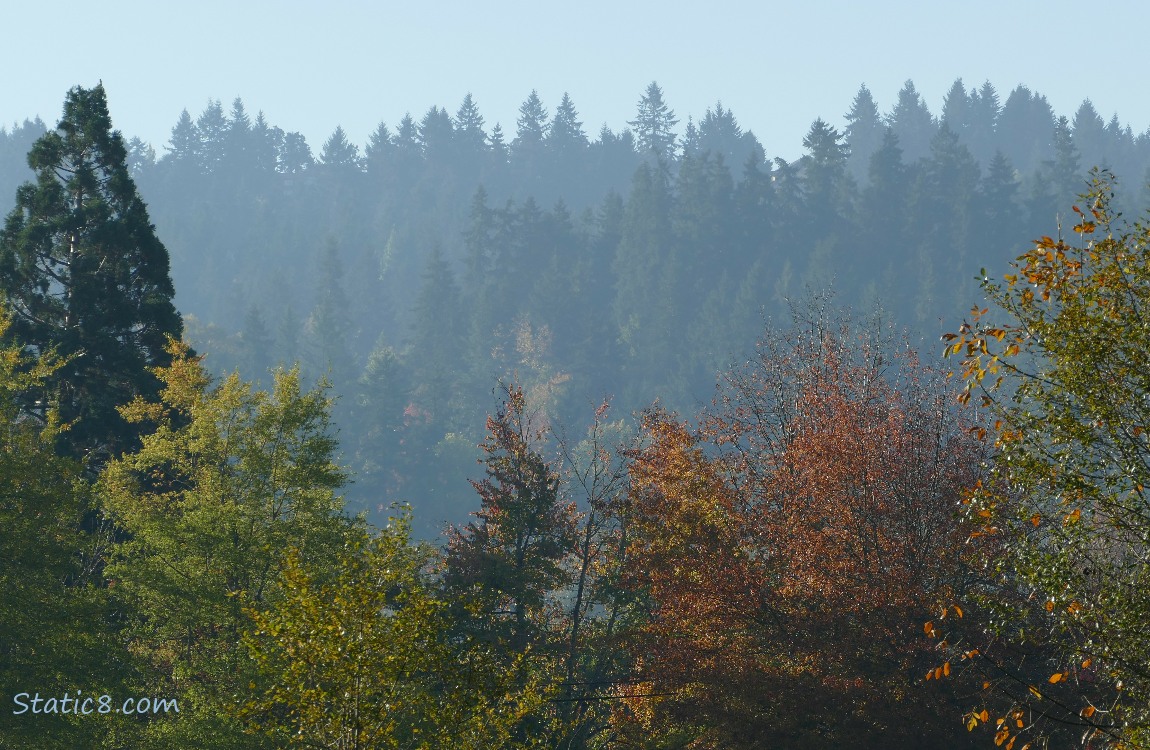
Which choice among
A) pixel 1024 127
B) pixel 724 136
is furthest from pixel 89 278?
pixel 1024 127

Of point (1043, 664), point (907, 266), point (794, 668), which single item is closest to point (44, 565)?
point (794, 668)

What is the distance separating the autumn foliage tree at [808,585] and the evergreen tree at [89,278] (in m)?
15.5

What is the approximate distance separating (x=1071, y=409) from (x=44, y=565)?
62.1ft

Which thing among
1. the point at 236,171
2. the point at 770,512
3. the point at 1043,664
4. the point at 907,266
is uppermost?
the point at 236,171

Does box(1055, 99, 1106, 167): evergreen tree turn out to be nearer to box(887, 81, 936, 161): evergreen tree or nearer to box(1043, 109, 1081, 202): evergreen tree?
box(887, 81, 936, 161): evergreen tree

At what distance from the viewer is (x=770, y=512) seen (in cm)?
2586

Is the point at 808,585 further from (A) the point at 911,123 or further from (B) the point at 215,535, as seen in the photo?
(A) the point at 911,123

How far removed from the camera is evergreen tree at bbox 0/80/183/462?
108 feet

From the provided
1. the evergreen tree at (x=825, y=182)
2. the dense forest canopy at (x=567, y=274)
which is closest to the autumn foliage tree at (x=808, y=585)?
the dense forest canopy at (x=567, y=274)

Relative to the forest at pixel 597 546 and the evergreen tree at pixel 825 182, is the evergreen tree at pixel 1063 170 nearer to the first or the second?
the evergreen tree at pixel 825 182

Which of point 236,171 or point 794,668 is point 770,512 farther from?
point 236,171

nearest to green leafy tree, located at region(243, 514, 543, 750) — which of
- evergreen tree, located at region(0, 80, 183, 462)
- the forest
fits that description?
the forest

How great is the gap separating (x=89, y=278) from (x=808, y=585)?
22288mm

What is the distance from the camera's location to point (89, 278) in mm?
34438
